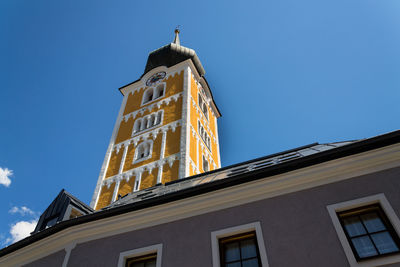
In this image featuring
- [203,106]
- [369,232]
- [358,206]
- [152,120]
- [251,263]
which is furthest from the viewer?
[203,106]

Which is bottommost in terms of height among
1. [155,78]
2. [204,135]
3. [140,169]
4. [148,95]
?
[140,169]

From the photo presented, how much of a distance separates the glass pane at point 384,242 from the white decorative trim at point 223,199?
4.88 ft

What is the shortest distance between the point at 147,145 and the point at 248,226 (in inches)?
712

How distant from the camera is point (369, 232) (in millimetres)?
6309

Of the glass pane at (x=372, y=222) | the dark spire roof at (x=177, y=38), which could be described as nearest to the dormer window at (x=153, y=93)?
the dark spire roof at (x=177, y=38)

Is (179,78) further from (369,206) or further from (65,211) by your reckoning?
(369,206)

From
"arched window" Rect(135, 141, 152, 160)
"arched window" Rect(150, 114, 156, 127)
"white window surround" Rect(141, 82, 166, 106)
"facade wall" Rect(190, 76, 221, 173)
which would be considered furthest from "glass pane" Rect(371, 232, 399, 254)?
"white window surround" Rect(141, 82, 166, 106)

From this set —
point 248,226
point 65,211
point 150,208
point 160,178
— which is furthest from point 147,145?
point 248,226

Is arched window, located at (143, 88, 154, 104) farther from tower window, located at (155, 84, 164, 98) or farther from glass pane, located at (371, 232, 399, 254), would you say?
glass pane, located at (371, 232, 399, 254)

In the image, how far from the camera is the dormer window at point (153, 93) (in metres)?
29.5

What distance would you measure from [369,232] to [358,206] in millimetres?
606

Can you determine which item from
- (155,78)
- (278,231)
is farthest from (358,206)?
(155,78)

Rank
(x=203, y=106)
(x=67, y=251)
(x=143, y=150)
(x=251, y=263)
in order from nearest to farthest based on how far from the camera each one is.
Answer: (x=251, y=263) → (x=67, y=251) → (x=143, y=150) → (x=203, y=106)

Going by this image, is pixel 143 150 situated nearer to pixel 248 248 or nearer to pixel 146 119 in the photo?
pixel 146 119
